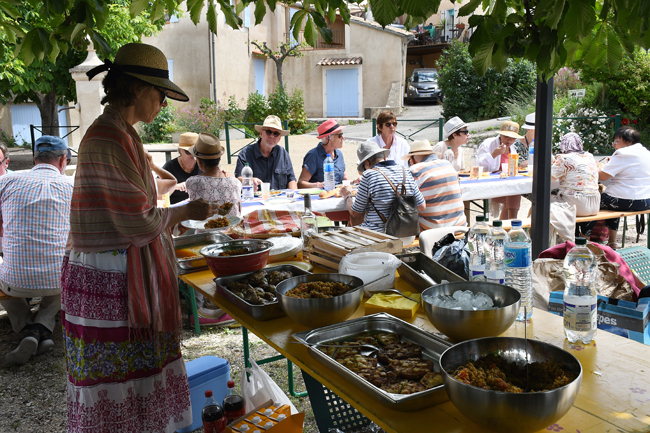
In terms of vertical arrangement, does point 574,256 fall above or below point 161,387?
above

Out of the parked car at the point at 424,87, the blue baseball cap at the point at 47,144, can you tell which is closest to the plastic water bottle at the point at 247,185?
the blue baseball cap at the point at 47,144

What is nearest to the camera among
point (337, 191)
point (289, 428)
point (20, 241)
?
point (289, 428)

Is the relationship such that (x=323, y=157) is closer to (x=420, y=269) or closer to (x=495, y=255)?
(x=420, y=269)

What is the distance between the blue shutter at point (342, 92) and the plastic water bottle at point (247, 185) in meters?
21.4

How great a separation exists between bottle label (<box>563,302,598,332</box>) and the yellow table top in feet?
0.23

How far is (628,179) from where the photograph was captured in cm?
654

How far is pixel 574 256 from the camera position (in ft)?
6.97

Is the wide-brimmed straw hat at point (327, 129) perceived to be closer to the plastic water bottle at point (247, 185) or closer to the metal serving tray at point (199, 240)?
the plastic water bottle at point (247, 185)

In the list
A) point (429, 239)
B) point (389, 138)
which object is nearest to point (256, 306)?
point (429, 239)

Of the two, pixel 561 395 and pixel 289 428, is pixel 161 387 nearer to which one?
pixel 289 428

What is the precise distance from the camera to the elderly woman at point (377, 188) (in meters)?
4.80

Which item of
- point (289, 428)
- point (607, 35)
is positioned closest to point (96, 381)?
point (289, 428)

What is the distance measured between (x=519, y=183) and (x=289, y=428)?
506 centimetres

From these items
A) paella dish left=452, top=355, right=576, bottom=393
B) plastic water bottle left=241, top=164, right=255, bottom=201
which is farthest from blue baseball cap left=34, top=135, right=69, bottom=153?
paella dish left=452, top=355, right=576, bottom=393
